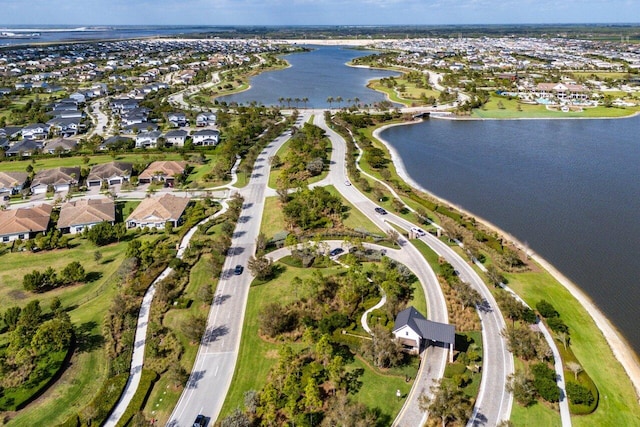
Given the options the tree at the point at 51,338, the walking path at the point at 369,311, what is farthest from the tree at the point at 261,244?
the tree at the point at 51,338

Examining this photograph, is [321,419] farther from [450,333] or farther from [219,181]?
[219,181]

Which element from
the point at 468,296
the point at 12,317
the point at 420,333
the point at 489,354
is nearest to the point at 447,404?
the point at 420,333

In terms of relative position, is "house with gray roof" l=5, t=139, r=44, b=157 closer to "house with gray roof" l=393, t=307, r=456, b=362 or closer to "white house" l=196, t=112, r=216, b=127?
"white house" l=196, t=112, r=216, b=127

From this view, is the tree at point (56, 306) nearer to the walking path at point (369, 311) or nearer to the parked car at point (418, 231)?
the walking path at point (369, 311)

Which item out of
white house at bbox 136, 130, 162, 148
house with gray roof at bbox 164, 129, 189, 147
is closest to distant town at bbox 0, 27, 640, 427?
white house at bbox 136, 130, 162, 148

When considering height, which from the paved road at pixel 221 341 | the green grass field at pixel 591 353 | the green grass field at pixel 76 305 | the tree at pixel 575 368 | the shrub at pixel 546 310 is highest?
the shrub at pixel 546 310

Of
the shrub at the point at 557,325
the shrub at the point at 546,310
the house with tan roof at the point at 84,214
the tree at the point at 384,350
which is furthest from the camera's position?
the house with tan roof at the point at 84,214

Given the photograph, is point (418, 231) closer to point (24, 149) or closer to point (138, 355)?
point (138, 355)
